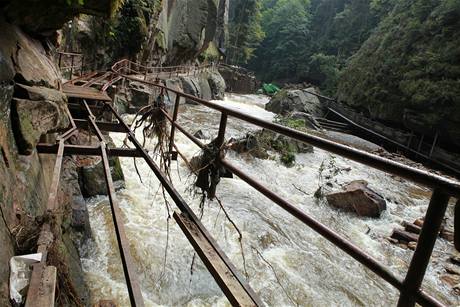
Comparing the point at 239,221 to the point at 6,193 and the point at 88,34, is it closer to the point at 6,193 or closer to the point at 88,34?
the point at 6,193

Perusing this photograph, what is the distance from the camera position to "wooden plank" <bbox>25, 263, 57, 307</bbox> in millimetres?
1783

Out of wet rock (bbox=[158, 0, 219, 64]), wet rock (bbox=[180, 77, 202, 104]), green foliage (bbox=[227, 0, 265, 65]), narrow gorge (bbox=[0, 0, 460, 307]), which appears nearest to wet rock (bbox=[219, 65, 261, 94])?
green foliage (bbox=[227, 0, 265, 65])

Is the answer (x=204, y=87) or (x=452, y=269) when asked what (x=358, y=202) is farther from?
(x=204, y=87)

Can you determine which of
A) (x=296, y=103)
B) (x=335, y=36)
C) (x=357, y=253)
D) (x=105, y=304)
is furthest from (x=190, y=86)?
(x=335, y=36)

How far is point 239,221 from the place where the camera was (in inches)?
262

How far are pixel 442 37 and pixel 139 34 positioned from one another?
16.9 m

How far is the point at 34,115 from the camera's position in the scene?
11.1ft

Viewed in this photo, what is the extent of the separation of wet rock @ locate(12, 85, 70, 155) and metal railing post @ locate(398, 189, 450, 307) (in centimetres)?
322

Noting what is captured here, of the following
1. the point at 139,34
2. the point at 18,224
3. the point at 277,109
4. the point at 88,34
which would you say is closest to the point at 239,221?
the point at 18,224

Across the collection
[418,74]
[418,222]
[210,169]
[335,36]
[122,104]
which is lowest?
[418,222]

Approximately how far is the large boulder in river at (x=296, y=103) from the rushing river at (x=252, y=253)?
17270 millimetres

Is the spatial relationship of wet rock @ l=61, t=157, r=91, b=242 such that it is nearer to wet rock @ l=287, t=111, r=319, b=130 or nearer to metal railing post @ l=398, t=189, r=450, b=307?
metal railing post @ l=398, t=189, r=450, b=307

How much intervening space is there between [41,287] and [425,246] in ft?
6.42

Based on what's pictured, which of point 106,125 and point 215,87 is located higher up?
point 106,125
